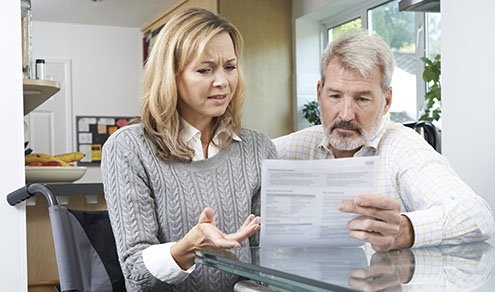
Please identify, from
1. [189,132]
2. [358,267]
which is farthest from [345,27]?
[358,267]

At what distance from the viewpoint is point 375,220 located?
4.47 feet

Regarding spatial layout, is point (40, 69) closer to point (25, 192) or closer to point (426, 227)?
point (25, 192)

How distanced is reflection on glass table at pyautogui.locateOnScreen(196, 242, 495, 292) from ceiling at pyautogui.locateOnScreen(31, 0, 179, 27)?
5.24 metres

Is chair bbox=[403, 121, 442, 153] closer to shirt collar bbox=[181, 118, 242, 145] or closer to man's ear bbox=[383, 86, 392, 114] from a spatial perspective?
man's ear bbox=[383, 86, 392, 114]

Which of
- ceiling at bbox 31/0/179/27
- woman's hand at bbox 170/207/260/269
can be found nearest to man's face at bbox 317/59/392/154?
woman's hand at bbox 170/207/260/269

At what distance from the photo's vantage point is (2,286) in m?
1.88

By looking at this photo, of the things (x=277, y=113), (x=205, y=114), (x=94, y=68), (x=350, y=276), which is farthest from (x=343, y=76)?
(x=94, y=68)

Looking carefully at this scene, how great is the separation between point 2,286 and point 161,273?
0.61m

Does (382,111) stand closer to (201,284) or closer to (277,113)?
(201,284)

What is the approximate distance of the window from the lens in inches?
170

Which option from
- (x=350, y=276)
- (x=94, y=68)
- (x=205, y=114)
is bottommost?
(x=350, y=276)

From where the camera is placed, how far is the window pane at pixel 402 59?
4.42m

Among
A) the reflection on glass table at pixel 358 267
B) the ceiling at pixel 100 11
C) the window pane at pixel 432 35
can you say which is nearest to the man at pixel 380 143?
the reflection on glass table at pixel 358 267

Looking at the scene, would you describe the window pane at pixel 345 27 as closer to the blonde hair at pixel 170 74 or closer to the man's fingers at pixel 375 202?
the blonde hair at pixel 170 74
